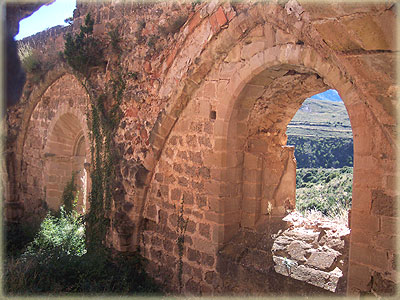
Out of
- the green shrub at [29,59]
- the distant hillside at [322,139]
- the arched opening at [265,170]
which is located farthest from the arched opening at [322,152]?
the green shrub at [29,59]

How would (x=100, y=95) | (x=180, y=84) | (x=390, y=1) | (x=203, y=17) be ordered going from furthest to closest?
1. (x=100, y=95)
2. (x=180, y=84)
3. (x=203, y=17)
4. (x=390, y=1)

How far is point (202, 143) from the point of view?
5.25 meters

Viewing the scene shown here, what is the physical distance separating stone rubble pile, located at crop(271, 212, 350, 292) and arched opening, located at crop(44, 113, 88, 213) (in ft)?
17.9

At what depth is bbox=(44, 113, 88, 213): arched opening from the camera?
8.98 metres

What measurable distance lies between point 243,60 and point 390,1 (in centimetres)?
254

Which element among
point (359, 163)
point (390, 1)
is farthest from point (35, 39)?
point (390, 1)

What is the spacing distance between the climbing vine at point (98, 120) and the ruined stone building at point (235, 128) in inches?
5.2

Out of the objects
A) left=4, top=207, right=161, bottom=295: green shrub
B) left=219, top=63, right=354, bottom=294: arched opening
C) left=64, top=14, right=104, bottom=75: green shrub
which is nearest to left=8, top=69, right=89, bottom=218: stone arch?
left=64, top=14, right=104, bottom=75: green shrub

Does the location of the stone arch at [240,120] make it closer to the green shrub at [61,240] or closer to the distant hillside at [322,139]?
the green shrub at [61,240]

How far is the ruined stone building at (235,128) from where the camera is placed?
3.39 meters

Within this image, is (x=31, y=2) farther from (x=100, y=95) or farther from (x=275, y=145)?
(x=275, y=145)

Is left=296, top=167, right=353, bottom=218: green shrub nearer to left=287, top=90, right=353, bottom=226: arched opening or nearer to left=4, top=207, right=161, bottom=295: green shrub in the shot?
left=287, top=90, right=353, bottom=226: arched opening

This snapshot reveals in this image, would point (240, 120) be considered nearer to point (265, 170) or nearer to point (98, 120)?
point (265, 170)

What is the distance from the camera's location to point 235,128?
5.01m
